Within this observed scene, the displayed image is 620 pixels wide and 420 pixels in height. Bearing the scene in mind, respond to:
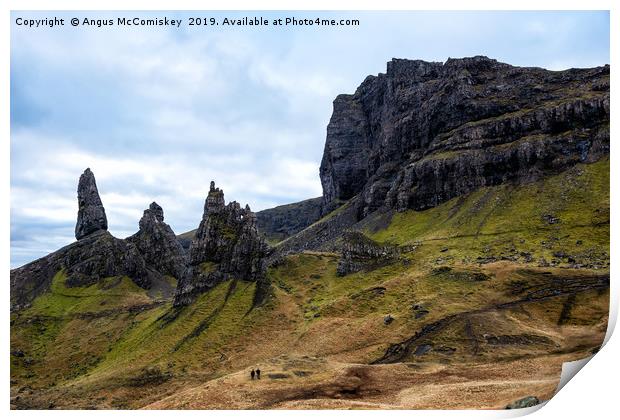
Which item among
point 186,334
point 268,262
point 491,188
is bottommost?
point 186,334

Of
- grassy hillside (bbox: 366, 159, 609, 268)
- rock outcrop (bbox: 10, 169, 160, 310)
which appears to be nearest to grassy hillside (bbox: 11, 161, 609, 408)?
grassy hillside (bbox: 366, 159, 609, 268)

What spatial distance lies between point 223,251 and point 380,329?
56.0 metres

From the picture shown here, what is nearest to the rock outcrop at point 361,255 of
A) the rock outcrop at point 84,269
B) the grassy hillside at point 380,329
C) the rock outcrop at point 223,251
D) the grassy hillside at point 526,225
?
the grassy hillside at point 380,329

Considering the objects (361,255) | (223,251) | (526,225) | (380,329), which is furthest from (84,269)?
(526,225)

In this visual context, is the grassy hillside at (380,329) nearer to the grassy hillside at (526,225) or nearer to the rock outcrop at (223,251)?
the grassy hillside at (526,225)

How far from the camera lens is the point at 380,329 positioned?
86000 mm

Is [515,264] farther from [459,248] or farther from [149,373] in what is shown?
[149,373]

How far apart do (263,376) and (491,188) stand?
436 feet

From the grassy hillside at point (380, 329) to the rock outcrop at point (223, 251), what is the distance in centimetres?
365

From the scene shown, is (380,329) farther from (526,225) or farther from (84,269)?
(84,269)

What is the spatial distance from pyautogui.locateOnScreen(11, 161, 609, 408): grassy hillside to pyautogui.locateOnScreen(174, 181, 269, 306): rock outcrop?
3647 millimetres

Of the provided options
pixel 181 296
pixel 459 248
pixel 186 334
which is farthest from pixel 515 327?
pixel 181 296

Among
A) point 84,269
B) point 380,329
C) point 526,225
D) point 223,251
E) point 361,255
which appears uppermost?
point 84,269
